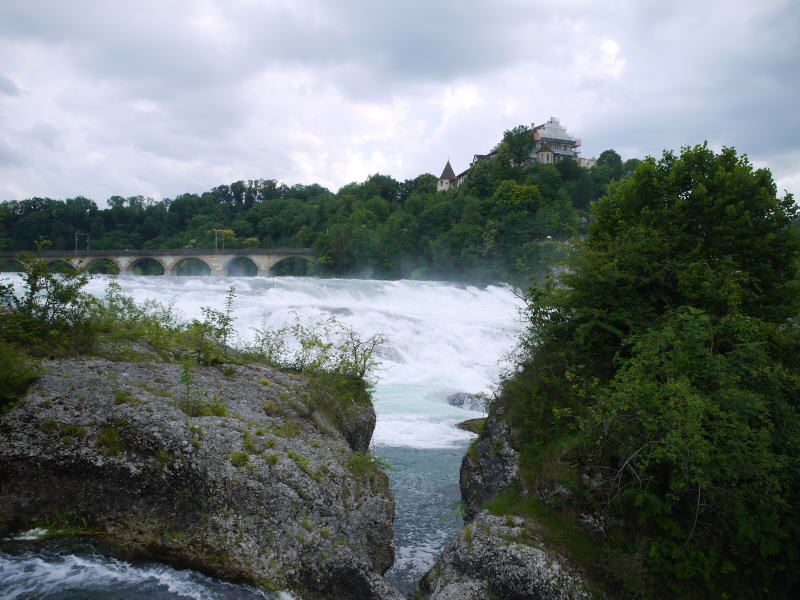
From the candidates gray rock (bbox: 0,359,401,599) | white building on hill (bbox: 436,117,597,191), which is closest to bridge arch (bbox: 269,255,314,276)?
white building on hill (bbox: 436,117,597,191)

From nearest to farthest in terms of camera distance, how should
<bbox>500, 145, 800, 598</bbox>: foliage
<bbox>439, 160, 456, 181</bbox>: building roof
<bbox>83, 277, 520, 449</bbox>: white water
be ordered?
<bbox>500, 145, 800, 598</bbox>: foliage → <bbox>83, 277, 520, 449</bbox>: white water → <bbox>439, 160, 456, 181</bbox>: building roof

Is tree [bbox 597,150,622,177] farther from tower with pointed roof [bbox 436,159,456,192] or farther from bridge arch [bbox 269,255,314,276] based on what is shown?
bridge arch [bbox 269,255,314,276]

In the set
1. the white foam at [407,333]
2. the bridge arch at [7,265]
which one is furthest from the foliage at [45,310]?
the white foam at [407,333]

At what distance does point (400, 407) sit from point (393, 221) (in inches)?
2215

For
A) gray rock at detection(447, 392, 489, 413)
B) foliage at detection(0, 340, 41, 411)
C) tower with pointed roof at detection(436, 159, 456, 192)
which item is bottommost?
gray rock at detection(447, 392, 489, 413)

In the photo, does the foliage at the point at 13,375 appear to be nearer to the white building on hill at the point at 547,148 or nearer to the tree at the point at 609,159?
the white building on hill at the point at 547,148

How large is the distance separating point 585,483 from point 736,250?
5.33 m

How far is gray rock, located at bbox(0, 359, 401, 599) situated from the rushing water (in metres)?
0.35

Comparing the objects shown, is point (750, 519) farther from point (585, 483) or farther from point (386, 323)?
point (386, 323)

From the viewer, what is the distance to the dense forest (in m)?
56.8

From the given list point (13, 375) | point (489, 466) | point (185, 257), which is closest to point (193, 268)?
point (185, 257)

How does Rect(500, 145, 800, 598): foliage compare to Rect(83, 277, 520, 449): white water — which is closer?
Rect(500, 145, 800, 598): foliage

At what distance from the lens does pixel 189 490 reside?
5590 mm

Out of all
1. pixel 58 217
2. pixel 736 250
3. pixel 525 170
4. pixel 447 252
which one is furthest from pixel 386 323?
pixel 58 217
